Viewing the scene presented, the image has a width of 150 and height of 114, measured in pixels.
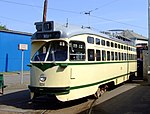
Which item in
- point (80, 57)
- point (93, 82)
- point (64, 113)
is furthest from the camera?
point (93, 82)

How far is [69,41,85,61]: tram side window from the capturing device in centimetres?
1127

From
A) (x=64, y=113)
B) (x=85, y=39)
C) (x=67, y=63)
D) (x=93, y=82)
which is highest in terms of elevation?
(x=85, y=39)

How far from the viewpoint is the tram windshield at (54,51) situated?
11141 millimetres

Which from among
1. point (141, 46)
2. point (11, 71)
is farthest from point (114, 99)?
point (11, 71)

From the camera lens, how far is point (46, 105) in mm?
12391

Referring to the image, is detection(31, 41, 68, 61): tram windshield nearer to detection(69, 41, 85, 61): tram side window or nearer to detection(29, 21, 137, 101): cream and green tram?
detection(29, 21, 137, 101): cream and green tram

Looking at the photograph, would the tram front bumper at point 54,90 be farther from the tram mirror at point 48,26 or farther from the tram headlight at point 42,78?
the tram mirror at point 48,26

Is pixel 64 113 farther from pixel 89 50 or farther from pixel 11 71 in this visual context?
pixel 11 71

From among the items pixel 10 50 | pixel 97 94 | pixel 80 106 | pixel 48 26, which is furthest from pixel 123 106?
pixel 10 50

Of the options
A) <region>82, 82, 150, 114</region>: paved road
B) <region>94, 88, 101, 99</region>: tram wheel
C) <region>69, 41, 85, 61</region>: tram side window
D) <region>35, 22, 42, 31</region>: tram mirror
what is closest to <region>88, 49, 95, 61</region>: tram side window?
<region>69, 41, 85, 61</region>: tram side window

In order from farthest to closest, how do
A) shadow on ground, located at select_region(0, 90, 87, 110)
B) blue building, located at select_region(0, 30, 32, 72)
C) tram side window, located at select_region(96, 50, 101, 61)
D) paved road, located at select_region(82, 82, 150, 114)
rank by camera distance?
1. blue building, located at select_region(0, 30, 32, 72)
2. tram side window, located at select_region(96, 50, 101, 61)
3. shadow on ground, located at select_region(0, 90, 87, 110)
4. paved road, located at select_region(82, 82, 150, 114)

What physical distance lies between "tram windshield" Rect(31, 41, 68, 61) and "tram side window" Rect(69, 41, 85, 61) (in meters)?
0.26

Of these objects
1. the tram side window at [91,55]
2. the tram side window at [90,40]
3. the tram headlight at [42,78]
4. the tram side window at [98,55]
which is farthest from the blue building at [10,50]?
the tram headlight at [42,78]

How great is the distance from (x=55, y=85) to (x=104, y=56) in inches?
165
